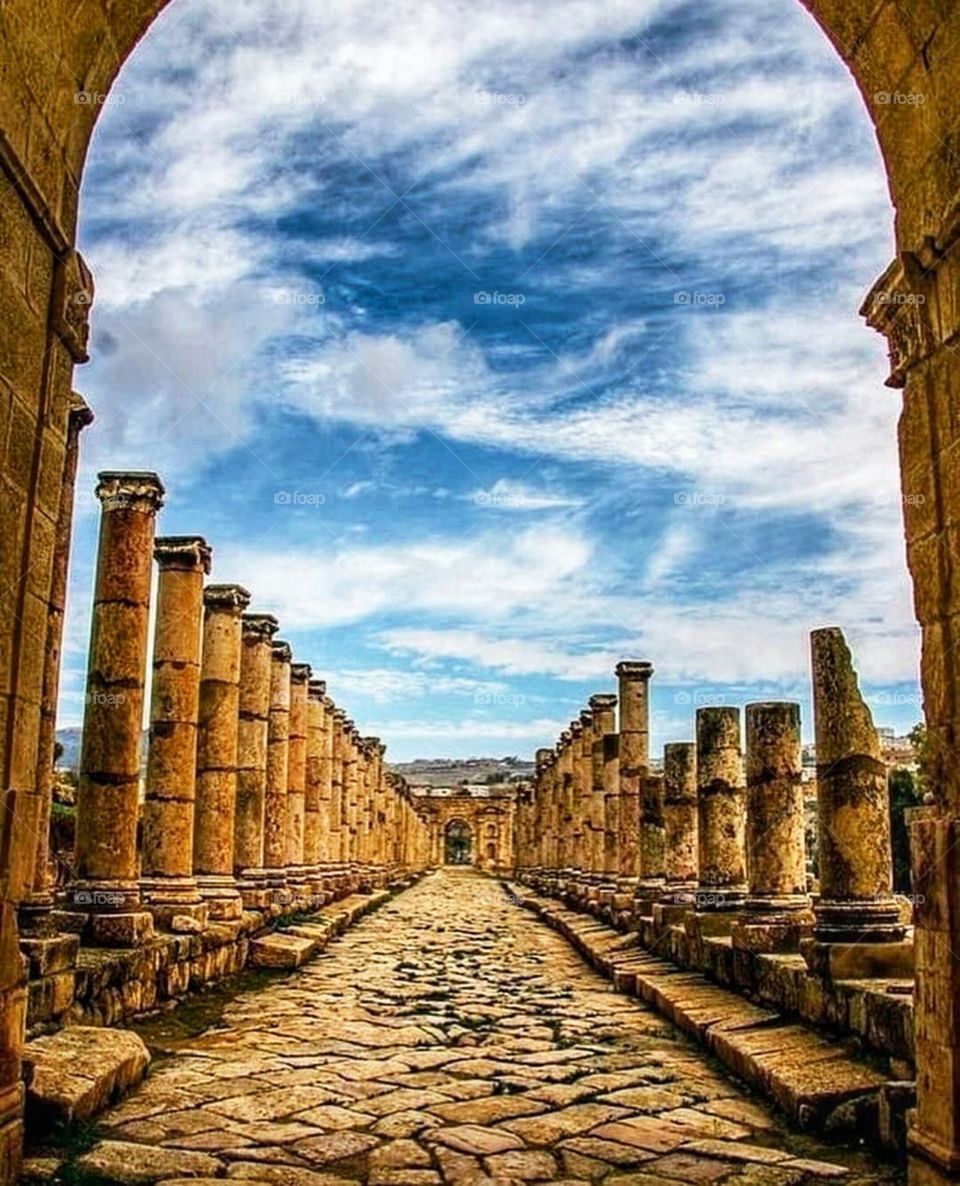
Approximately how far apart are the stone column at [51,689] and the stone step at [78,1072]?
0.64 metres

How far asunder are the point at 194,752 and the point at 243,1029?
4454 millimetres

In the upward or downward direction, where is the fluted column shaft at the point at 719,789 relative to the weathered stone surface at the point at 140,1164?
upward

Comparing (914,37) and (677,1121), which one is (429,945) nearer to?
(677,1121)

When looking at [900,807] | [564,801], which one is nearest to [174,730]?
[564,801]

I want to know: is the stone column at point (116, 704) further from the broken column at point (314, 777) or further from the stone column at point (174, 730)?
the broken column at point (314, 777)

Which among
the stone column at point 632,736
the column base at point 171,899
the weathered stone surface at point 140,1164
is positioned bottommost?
the weathered stone surface at point 140,1164

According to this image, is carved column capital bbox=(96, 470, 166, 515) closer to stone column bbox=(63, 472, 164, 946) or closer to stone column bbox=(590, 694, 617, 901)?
stone column bbox=(63, 472, 164, 946)

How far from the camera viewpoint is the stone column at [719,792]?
43.3ft

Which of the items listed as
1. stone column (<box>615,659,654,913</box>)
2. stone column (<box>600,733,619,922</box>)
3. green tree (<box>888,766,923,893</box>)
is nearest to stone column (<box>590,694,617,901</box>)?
stone column (<box>600,733,619,922</box>)

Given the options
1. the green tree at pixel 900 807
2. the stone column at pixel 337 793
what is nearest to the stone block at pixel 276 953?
the stone column at pixel 337 793

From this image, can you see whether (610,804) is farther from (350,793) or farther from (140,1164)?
(140,1164)

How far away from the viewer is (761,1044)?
741cm

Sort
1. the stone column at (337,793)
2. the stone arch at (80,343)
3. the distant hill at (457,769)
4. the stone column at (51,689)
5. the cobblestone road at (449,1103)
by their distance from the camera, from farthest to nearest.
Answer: the distant hill at (457,769)
the stone column at (337,793)
the stone column at (51,689)
the cobblestone road at (449,1103)
the stone arch at (80,343)

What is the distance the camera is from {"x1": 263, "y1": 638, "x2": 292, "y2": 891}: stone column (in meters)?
18.3
